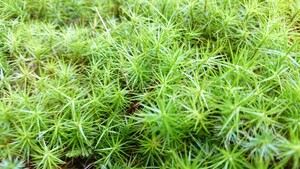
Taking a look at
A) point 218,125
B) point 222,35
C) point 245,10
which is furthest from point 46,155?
point 245,10

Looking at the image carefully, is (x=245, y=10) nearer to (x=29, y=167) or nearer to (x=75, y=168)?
(x=75, y=168)

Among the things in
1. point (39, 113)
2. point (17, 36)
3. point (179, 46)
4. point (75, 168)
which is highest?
point (179, 46)

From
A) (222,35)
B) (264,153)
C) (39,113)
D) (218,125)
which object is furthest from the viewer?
(222,35)

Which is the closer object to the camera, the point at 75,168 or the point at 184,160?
the point at 184,160

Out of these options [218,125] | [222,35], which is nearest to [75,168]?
[218,125]

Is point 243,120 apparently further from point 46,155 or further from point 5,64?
point 5,64

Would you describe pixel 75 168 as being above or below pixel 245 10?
below

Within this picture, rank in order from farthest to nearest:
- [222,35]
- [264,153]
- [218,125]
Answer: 1. [222,35]
2. [218,125]
3. [264,153]
